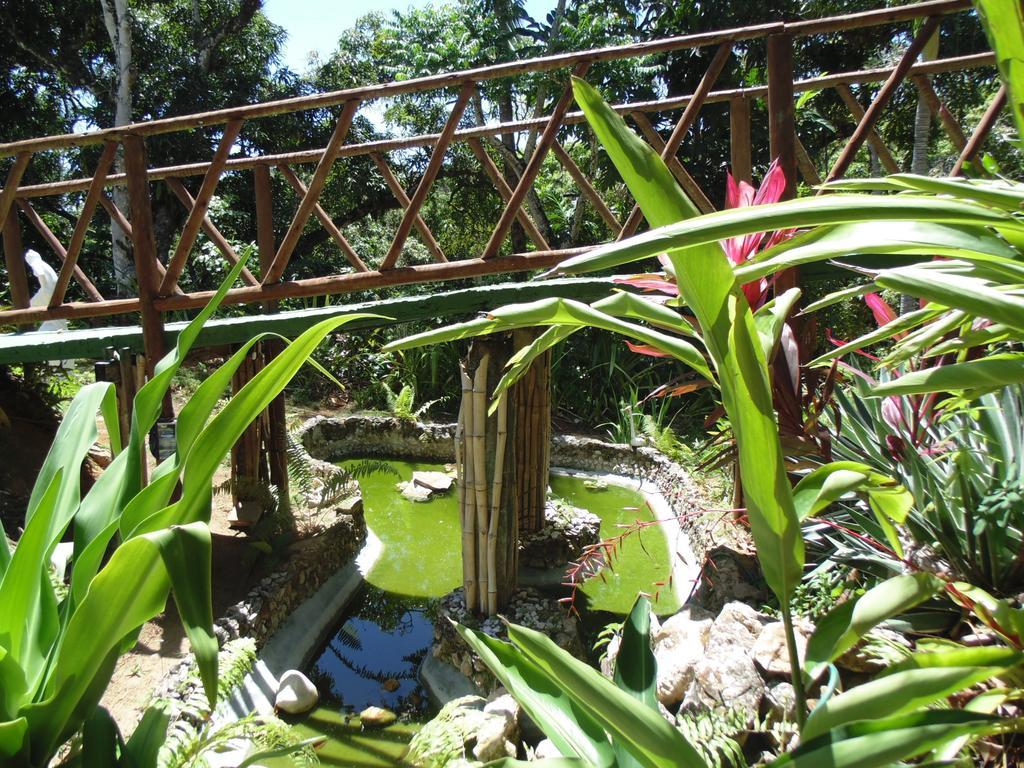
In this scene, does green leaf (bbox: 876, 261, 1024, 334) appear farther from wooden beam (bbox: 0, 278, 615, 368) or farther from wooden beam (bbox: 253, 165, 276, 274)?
wooden beam (bbox: 253, 165, 276, 274)

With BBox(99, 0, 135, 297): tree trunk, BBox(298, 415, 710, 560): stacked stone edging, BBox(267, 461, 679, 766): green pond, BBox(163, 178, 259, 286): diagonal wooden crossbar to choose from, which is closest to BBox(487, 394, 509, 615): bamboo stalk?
BBox(267, 461, 679, 766): green pond

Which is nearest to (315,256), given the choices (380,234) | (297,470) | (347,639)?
(380,234)

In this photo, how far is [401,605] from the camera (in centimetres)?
518

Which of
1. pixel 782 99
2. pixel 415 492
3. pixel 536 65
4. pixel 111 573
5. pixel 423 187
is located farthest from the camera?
pixel 415 492

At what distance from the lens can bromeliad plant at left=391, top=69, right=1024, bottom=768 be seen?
614mm

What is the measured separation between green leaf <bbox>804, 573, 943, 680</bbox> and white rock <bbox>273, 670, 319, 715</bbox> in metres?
3.63

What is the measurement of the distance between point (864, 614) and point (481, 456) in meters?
3.48

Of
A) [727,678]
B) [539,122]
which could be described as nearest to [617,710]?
[727,678]

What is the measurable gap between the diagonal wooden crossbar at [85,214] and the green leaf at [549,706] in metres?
3.56

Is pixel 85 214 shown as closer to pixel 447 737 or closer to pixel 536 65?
pixel 536 65

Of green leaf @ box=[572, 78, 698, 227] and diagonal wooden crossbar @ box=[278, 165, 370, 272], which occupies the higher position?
diagonal wooden crossbar @ box=[278, 165, 370, 272]

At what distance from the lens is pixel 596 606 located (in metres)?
4.90

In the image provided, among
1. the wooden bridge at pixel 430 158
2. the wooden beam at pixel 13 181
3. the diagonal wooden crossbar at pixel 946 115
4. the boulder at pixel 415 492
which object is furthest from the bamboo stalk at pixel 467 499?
the boulder at pixel 415 492

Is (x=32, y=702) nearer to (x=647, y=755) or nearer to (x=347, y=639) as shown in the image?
(x=647, y=755)
